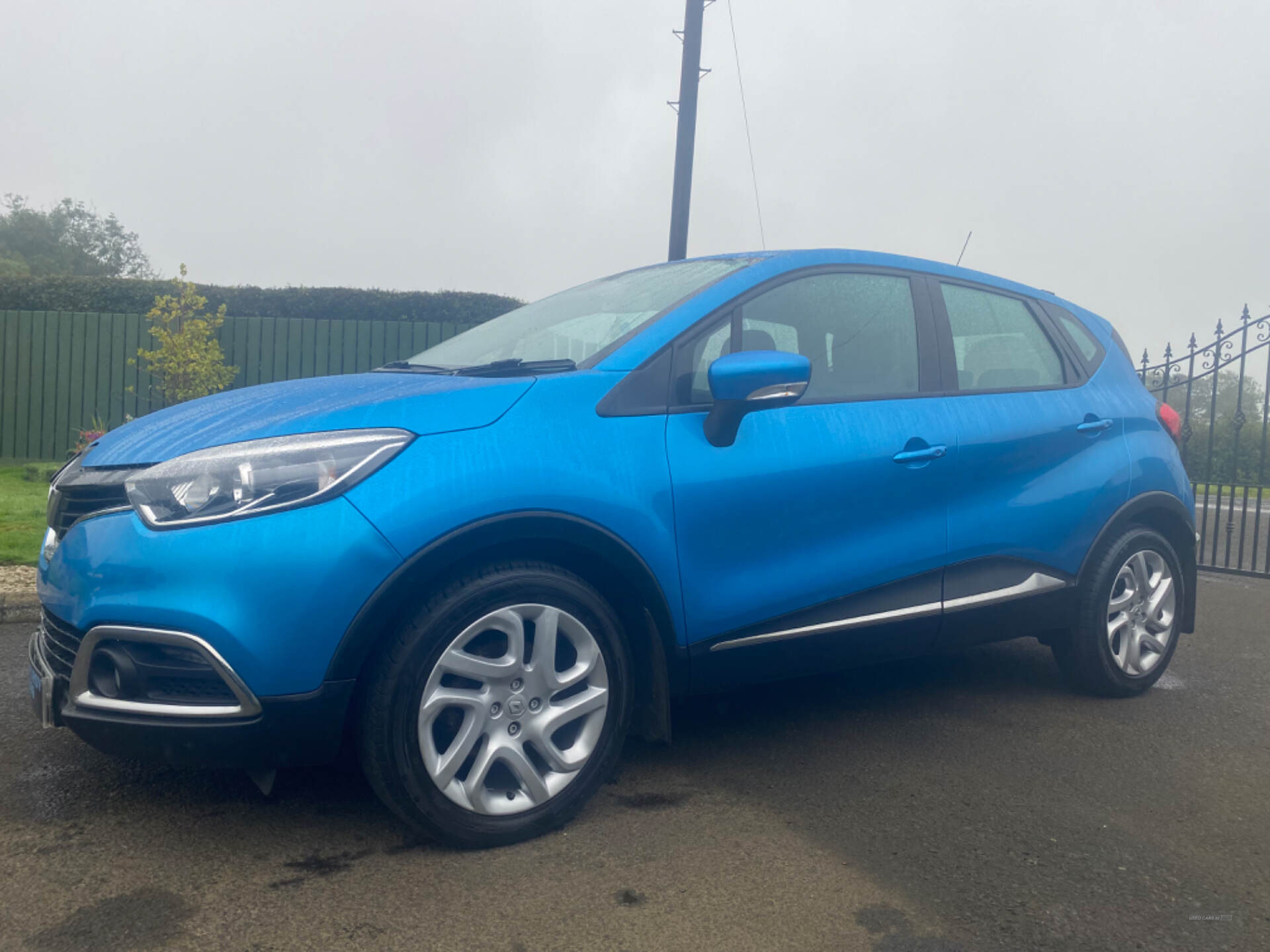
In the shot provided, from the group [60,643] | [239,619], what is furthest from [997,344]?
[60,643]

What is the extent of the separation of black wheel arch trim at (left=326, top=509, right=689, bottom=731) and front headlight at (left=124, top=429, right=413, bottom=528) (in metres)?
0.27

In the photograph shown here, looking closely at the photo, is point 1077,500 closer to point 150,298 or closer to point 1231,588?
point 1231,588

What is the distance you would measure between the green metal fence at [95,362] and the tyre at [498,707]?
40.5 feet

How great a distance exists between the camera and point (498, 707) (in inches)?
107

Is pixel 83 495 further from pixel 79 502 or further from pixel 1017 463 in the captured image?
pixel 1017 463

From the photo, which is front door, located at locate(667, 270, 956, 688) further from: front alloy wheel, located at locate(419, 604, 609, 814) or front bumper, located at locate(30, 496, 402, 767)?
front bumper, located at locate(30, 496, 402, 767)

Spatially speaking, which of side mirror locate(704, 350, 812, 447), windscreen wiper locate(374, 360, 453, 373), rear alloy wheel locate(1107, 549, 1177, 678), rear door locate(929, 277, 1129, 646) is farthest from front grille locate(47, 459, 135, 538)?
rear alloy wheel locate(1107, 549, 1177, 678)

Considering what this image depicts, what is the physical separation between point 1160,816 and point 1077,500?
4.23ft

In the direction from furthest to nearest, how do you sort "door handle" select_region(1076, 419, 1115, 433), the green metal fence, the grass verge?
the green metal fence, the grass verge, "door handle" select_region(1076, 419, 1115, 433)

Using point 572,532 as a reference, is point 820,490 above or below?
above

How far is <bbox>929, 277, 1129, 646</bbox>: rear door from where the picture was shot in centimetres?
370

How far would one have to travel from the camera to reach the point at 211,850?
2.69 metres

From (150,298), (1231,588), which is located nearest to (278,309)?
(150,298)

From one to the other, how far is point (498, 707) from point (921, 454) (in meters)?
1.67
